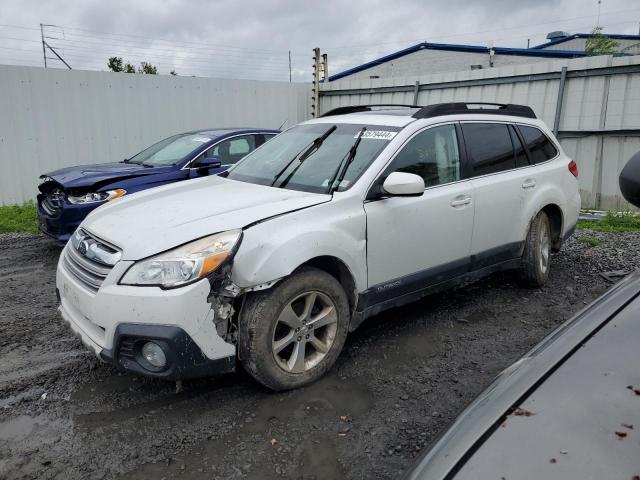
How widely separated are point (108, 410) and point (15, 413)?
0.54 meters

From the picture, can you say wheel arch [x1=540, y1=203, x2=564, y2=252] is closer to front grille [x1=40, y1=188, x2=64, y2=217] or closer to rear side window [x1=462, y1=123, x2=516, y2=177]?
rear side window [x1=462, y1=123, x2=516, y2=177]

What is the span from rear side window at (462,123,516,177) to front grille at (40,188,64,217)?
431 centimetres

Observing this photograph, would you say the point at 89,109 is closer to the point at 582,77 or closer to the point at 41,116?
the point at 41,116

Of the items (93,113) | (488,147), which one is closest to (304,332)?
(488,147)

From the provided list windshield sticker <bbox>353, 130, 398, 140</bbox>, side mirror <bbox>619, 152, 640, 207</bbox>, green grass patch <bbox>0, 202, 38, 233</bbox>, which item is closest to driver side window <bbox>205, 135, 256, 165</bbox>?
green grass patch <bbox>0, 202, 38, 233</bbox>

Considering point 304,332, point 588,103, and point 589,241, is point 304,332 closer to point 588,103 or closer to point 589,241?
point 589,241

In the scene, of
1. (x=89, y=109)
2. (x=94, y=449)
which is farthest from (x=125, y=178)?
(x=89, y=109)

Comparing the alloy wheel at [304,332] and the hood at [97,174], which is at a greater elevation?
the hood at [97,174]

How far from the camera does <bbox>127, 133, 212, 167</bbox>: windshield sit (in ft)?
22.1

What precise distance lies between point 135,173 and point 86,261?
3294 millimetres

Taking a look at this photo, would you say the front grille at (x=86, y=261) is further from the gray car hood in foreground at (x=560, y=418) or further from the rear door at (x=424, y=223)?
the gray car hood in foreground at (x=560, y=418)

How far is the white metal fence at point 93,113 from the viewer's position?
9.56 metres

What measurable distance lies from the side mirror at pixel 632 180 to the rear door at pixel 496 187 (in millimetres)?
2000

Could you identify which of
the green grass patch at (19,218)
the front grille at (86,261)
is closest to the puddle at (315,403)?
the front grille at (86,261)
